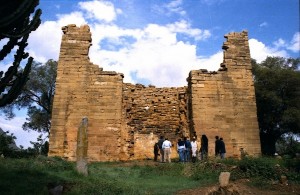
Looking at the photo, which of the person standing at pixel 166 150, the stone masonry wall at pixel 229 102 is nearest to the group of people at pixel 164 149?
the person standing at pixel 166 150

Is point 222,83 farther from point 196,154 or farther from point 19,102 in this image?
point 19,102

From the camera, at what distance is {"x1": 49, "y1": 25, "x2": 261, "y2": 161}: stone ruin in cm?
1553

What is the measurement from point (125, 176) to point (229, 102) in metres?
6.90

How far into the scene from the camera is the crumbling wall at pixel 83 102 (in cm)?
1530

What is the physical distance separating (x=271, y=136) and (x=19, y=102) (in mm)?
20981

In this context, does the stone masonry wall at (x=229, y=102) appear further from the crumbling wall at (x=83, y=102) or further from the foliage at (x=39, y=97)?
the foliage at (x=39, y=97)

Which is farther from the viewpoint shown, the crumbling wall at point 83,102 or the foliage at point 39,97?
the foliage at point 39,97

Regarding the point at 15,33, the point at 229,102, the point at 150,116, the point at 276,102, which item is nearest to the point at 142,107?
the point at 150,116

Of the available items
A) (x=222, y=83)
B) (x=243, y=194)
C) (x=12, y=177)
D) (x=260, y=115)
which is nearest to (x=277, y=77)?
(x=260, y=115)

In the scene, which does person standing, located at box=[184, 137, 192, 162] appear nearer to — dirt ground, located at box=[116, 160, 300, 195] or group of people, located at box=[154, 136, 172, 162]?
group of people, located at box=[154, 136, 172, 162]

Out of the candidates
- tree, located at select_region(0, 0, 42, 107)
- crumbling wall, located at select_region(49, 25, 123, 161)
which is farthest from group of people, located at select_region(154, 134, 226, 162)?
tree, located at select_region(0, 0, 42, 107)

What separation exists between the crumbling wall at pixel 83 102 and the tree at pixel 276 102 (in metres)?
13.0

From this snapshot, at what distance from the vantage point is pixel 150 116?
17.1 m

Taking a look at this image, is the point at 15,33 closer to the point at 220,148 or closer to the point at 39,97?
the point at 220,148
